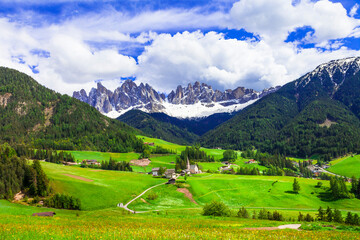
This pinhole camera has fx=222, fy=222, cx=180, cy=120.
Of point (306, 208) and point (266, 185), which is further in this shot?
point (266, 185)

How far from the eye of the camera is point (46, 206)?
67812 millimetres

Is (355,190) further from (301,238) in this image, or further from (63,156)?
(63,156)

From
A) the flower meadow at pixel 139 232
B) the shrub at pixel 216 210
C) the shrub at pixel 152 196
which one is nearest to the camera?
the flower meadow at pixel 139 232

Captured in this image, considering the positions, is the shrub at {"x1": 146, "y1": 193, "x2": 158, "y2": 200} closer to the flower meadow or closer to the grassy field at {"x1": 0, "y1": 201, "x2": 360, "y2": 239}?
the grassy field at {"x1": 0, "y1": 201, "x2": 360, "y2": 239}

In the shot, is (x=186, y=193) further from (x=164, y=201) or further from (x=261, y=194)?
(x=261, y=194)

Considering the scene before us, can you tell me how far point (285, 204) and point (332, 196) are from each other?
25777 mm

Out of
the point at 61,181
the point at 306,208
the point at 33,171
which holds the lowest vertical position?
the point at 306,208

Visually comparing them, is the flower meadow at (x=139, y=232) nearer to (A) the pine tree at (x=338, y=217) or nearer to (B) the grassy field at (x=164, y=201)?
(A) the pine tree at (x=338, y=217)

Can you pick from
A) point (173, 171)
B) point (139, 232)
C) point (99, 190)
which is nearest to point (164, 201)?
point (99, 190)

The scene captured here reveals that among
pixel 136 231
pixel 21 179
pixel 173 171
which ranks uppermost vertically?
pixel 136 231

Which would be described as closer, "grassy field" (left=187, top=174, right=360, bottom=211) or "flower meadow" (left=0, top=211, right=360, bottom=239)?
"flower meadow" (left=0, top=211, right=360, bottom=239)

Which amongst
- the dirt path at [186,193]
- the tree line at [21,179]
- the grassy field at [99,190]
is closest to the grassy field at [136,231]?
the tree line at [21,179]

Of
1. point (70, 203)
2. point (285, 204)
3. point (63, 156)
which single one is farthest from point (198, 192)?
point (63, 156)

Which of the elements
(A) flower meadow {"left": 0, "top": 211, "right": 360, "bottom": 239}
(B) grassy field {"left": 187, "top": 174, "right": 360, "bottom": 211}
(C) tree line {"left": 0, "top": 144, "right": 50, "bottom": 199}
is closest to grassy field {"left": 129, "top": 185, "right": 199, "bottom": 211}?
(B) grassy field {"left": 187, "top": 174, "right": 360, "bottom": 211}
